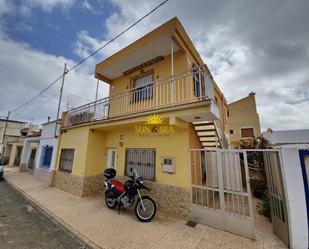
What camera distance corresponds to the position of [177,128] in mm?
5066

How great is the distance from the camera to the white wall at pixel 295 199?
283 cm

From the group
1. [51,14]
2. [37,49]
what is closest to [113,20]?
[51,14]

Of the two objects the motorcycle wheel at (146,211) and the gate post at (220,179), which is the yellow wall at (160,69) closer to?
the gate post at (220,179)

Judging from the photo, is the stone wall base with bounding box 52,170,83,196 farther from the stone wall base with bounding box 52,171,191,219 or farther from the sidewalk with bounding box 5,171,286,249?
the sidewalk with bounding box 5,171,286,249

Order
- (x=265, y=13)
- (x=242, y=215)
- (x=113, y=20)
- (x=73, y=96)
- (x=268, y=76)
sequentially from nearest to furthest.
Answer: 1. (x=242, y=215)
2. (x=265, y=13)
3. (x=113, y=20)
4. (x=268, y=76)
5. (x=73, y=96)

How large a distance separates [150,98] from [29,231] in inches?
237

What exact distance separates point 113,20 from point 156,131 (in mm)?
4863

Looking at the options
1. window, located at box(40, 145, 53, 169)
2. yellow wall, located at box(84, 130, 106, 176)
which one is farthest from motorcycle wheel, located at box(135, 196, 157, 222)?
window, located at box(40, 145, 53, 169)

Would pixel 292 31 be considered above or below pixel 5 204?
above

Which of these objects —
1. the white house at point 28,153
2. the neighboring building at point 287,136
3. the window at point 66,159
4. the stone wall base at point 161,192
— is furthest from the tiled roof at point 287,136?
A: the white house at point 28,153

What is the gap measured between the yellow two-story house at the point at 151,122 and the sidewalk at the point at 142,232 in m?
0.85

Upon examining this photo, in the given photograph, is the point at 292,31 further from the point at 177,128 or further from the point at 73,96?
the point at 73,96

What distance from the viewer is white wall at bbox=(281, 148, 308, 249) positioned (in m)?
2.83

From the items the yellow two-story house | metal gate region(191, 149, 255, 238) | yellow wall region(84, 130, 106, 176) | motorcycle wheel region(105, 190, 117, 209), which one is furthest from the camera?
yellow wall region(84, 130, 106, 176)
